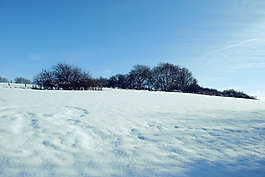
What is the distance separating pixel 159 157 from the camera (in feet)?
8.11

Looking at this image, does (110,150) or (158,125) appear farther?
(158,125)

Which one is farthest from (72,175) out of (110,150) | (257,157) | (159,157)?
(257,157)

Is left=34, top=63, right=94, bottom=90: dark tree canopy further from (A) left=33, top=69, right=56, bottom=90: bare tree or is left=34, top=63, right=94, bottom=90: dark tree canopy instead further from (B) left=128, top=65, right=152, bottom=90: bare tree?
(B) left=128, top=65, right=152, bottom=90: bare tree

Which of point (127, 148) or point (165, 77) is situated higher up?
point (165, 77)

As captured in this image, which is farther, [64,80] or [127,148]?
[64,80]

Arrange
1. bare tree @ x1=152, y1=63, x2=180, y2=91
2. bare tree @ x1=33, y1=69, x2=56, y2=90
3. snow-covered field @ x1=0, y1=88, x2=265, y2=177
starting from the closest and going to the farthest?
snow-covered field @ x1=0, y1=88, x2=265, y2=177
bare tree @ x1=33, y1=69, x2=56, y2=90
bare tree @ x1=152, y1=63, x2=180, y2=91

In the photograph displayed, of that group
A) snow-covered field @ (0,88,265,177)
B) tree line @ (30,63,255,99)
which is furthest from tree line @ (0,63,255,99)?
snow-covered field @ (0,88,265,177)

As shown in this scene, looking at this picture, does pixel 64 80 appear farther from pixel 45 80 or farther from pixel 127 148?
pixel 127 148

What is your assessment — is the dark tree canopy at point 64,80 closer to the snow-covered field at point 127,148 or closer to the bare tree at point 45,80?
the bare tree at point 45,80

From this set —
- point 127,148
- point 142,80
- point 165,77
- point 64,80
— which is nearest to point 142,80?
point 142,80

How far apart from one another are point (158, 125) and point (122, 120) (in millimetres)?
1174

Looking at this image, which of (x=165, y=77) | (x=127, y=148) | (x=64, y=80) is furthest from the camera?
(x=165, y=77)

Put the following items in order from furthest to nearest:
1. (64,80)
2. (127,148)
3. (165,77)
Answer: (165,77) → (64,80) → (127,148)

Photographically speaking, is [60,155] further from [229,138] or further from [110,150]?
[229,138]
